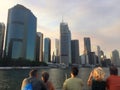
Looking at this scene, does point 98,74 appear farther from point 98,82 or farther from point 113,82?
point 113,82

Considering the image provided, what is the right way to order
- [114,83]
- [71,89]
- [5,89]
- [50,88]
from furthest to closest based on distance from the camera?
[5,89]
[50,88]
[71,89]
[114,83]

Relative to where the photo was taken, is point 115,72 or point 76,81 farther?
point 76,81

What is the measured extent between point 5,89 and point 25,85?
1620 inches

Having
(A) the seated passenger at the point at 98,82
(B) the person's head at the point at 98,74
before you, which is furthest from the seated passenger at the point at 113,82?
(B) the person's head at the point at 98,74

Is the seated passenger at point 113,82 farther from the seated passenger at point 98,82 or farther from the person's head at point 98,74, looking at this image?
the person's head at point 98,74

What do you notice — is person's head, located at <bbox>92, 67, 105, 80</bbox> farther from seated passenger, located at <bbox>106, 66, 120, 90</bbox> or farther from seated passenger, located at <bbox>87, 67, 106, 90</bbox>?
seated passenger, located at <bbox>106, 66, 120, 90</bbox>

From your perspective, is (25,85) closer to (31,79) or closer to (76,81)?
(31,79)

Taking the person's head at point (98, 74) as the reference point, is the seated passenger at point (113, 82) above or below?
below

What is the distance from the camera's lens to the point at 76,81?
9.58 meters

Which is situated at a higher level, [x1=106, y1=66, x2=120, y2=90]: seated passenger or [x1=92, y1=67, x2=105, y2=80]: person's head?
[x1=92, y1=67, x2=105, y2=80]: person's head

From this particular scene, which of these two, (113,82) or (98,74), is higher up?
(98,74)

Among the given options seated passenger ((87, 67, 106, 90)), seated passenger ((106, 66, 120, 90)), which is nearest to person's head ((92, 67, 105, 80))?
seated passenger ((87, 67, 106, 90))

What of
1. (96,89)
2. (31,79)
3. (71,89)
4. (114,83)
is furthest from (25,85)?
(114,83)

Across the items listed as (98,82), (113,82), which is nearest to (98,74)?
(98,82)
